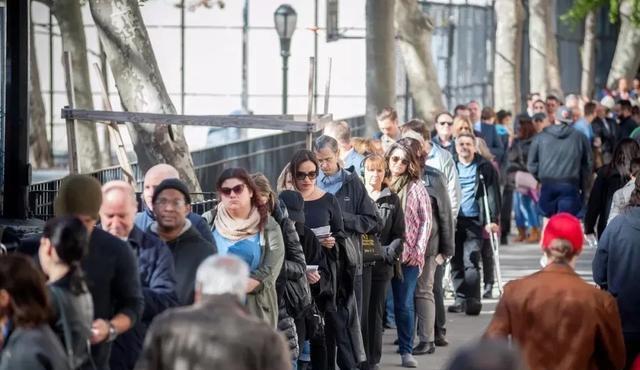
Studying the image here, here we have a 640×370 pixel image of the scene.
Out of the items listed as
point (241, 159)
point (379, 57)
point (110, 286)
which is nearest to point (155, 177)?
point (110, 286)

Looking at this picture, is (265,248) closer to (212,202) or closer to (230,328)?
(212,202)

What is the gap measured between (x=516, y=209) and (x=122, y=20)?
9372mm

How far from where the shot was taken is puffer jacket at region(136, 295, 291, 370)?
6754 millimetres

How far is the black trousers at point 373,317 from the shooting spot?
13.8 m

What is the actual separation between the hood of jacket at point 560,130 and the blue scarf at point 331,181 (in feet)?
30.5

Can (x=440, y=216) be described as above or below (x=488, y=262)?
above

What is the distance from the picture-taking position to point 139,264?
351 inches

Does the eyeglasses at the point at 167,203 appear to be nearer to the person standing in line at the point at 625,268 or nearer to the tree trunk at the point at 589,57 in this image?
the person standing in line at the point at 625,268

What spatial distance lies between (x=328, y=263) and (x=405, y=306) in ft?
5.58

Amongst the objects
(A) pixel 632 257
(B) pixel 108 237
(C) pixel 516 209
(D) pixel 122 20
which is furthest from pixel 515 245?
(B) pixel 108 237

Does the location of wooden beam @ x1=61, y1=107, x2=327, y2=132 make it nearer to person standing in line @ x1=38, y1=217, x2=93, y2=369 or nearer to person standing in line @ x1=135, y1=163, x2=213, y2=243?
person standing in line @ x1=135, y1=163, x2=213, y2=243

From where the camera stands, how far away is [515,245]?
24922mm

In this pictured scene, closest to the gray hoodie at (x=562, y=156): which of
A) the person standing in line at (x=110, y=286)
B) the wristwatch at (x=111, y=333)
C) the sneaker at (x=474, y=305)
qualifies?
the sneaker at (x=474, y=305)

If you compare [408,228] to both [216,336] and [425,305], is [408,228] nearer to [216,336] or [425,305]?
[425,305]
